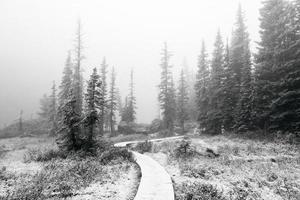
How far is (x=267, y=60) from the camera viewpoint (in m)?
22.4

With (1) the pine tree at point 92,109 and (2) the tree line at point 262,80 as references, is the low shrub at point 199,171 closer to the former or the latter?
(1) the pine tree at point 92,109

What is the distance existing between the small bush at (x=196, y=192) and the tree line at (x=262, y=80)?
16195 millimetres

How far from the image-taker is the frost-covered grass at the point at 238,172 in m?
8.13

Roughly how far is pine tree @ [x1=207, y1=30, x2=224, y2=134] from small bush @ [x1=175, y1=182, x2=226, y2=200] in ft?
70.4

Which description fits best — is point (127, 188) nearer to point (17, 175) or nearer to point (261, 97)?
point (17, 175)

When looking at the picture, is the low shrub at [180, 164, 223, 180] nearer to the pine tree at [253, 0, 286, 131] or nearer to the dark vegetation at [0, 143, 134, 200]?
the dark vegetation at [0, 143, 134, 200]

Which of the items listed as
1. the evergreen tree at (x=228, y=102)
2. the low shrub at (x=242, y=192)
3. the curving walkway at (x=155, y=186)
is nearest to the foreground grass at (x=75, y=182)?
the curving walkway at (x=155, y=186)

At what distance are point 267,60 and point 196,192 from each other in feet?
69.5

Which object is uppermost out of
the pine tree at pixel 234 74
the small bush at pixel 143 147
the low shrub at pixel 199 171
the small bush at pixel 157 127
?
the pine tree at pixel 234 74

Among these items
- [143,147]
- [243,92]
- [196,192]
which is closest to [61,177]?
[196,192]

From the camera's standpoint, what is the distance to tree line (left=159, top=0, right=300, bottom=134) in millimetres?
19703

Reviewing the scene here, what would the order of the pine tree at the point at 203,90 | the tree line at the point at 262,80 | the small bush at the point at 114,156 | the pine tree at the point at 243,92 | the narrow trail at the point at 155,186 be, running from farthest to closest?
the pine tree at the point at 203,90
the pine tree at the point at 243,92
the tree line at the point at 262,80
the small bush at the point at 114,156
the narrow trail at the point at 155,186

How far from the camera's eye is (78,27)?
1284 inches

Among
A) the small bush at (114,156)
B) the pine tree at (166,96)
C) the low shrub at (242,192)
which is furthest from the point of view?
the pine tree at (166,96)
